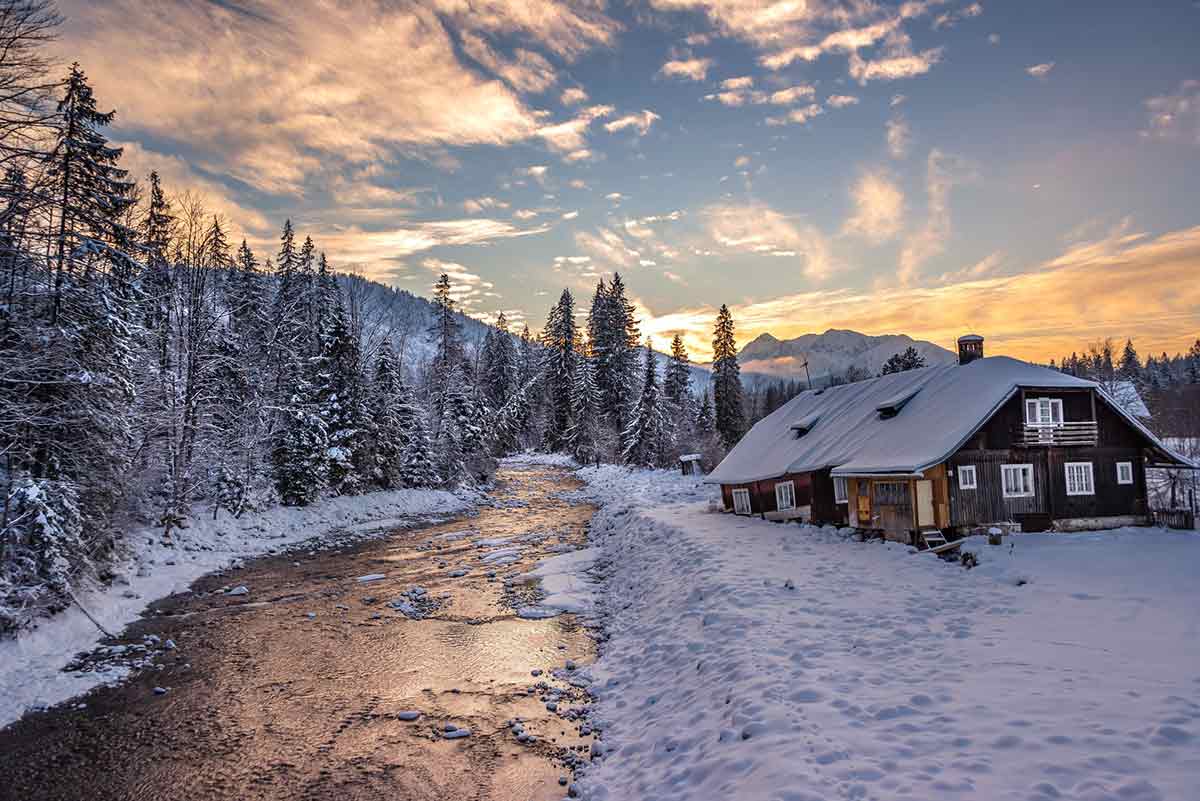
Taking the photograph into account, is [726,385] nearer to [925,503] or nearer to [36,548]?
[925,503]

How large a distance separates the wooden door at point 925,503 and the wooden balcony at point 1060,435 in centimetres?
385

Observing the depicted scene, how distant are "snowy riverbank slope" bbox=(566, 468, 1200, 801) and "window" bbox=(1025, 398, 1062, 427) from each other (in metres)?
5.00

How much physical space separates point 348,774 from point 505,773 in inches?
90.6

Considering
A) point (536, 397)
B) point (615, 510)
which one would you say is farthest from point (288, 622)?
point (536, 397)

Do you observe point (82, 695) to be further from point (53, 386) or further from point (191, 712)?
point (53, 386)

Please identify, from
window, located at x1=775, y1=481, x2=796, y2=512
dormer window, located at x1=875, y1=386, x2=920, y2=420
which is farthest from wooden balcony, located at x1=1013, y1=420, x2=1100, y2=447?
window, located at x1=775, y1=481, x2=796, y2=512

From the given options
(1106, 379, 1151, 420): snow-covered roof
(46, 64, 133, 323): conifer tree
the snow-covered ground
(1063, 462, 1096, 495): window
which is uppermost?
(46, 64, 133, 323): conifer tree

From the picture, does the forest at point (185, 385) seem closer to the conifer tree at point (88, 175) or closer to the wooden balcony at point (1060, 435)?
the conifer tree at point (88, 175)

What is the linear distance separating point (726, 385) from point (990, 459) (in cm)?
4059

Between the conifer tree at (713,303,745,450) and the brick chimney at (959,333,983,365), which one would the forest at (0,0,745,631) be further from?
the brick chimney at (959,333,983,365)

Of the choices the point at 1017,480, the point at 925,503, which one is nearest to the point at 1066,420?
the point at 1017,480

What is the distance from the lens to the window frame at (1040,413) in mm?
21672

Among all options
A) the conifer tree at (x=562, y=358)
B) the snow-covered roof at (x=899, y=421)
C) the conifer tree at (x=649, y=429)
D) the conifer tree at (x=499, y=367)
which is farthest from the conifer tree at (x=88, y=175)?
the conifer tree at (x=499, y=367)

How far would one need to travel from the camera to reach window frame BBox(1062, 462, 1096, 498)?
21875mm
